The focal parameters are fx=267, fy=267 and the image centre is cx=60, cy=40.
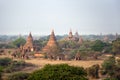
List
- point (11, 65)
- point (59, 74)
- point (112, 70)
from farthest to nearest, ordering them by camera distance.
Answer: point (11, 65), point (112, 70), point (59, 74)

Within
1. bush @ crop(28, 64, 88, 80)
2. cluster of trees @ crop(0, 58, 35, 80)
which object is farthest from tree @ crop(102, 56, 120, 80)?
cluster of trees @ crop(0, 58, 35, 80)

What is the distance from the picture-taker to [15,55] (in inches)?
1893

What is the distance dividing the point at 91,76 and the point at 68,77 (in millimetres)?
11489

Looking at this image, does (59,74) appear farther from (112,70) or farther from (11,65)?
(11,65)

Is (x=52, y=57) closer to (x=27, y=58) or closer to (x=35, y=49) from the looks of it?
(x=27, y=58)

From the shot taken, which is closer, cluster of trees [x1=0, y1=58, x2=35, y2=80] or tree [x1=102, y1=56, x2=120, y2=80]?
tree [x1=102, y1=56, x2=120, y2=80]

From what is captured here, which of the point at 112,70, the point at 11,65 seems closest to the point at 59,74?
the point at 112,70

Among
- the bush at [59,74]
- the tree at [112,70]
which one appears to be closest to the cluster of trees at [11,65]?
the tree at [112,70]

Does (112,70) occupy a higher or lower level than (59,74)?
lower

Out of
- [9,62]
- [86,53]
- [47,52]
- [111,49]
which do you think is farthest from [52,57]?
[111,49]

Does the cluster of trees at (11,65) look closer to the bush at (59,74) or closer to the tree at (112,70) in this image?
the tree at (112,70)

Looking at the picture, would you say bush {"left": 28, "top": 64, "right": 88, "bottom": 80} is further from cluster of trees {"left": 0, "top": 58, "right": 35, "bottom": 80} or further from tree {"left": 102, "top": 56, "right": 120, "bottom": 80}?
cluster of trees {"left": 0, "top": 58, "right": 35, "bottom": 80}

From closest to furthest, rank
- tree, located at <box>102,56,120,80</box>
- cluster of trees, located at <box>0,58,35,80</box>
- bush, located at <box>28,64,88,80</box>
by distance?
bush, located at <box>28,64,88,80</box> < tree, located at <box>102,56,120,80</box> < cluster of trees, located at <box>0,58,35,80</box>

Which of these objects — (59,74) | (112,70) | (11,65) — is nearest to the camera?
(59,74)
